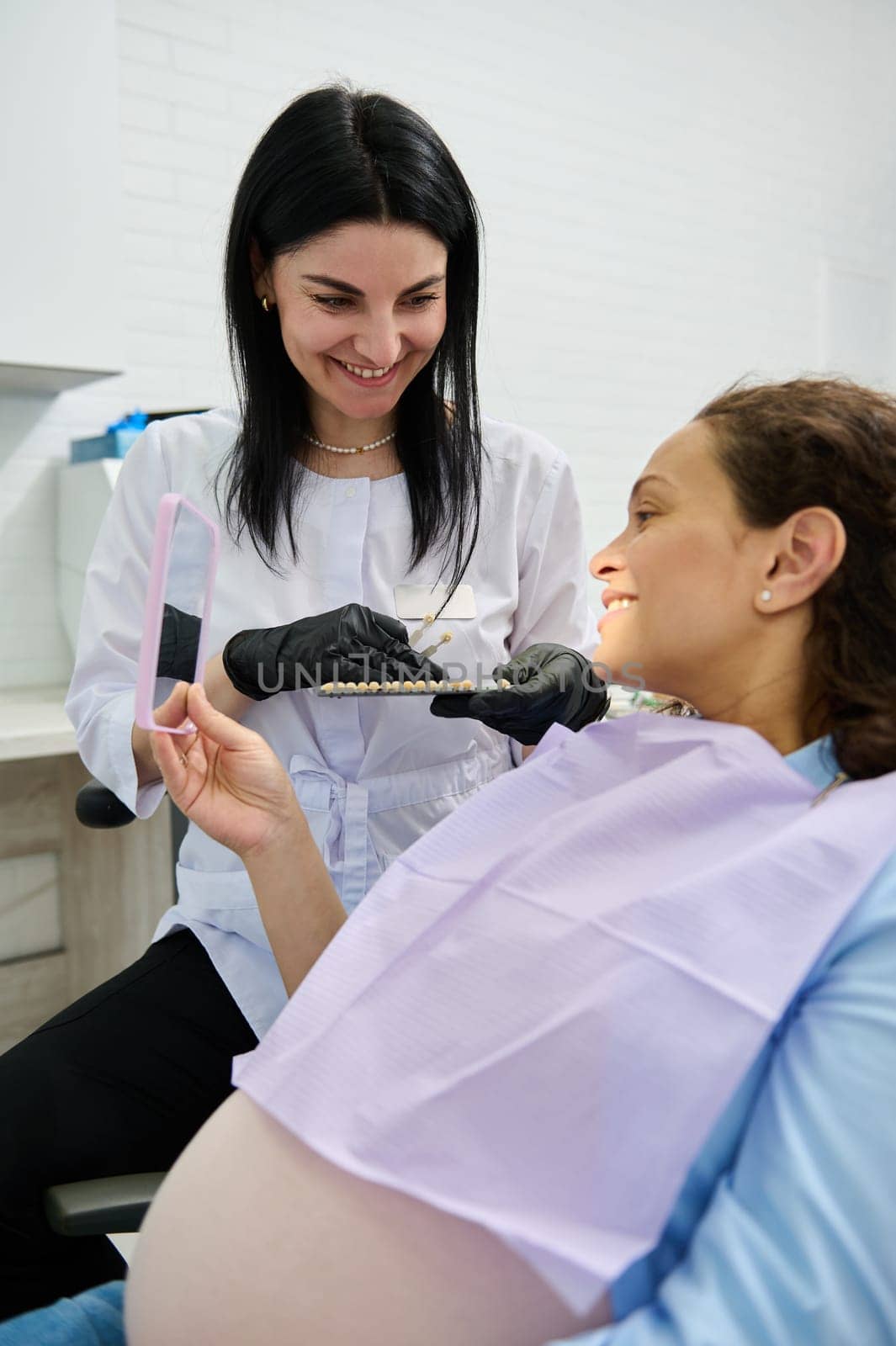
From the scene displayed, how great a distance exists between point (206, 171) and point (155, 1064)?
251cm

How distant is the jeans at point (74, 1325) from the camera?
823mm

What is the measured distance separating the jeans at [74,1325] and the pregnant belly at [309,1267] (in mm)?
55

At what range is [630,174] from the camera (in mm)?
3980

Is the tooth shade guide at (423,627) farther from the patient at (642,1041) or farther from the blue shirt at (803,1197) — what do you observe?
the blue shirt at (803,1197)

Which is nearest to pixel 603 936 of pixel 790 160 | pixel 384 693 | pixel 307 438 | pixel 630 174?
pixel 384 693

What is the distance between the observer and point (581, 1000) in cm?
74

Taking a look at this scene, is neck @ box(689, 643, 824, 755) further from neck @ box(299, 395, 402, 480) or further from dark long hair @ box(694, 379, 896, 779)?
neck @ box(299, 395, 402, 480)

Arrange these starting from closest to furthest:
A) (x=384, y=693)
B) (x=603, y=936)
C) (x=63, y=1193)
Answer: (x=603, y=936), (x=63, y=1193), (x=384, y=693)

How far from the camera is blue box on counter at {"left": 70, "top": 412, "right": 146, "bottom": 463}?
2.52 m

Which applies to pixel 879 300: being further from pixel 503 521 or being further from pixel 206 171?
pixel 503 521

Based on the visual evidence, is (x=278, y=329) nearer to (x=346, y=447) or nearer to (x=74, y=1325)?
(x=346, y=447)

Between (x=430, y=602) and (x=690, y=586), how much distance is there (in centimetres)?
55

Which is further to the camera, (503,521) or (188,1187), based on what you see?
(503,521)

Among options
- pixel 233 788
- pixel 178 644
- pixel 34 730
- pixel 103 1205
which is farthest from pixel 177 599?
pixel 34 730
